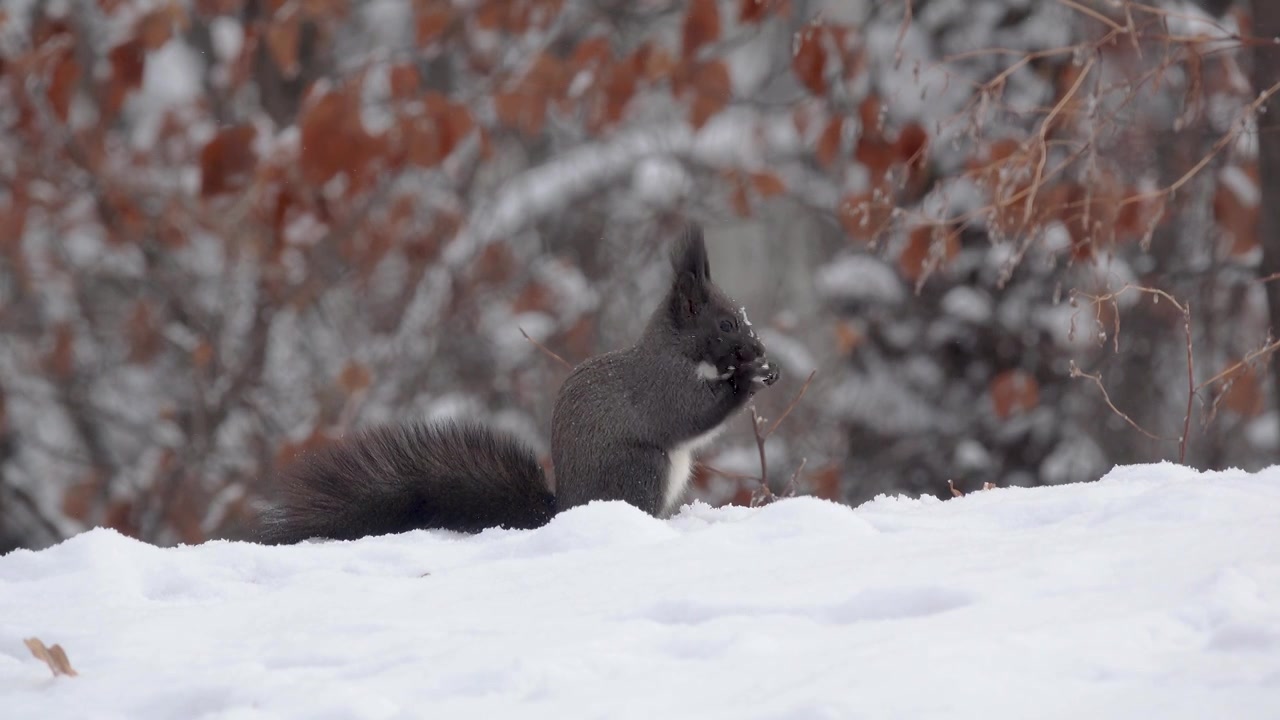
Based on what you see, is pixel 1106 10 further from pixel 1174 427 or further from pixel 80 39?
pixel 80 39

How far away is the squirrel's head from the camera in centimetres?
316

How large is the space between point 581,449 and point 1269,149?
217 cm

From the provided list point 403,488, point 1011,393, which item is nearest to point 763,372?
point 403,488

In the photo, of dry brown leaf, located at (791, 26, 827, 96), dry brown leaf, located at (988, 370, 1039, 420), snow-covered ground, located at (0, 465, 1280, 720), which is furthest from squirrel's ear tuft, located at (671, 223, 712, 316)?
dry brown leaf, located at (988, 370, 1039, 420)

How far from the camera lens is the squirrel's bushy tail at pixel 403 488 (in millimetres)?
2916

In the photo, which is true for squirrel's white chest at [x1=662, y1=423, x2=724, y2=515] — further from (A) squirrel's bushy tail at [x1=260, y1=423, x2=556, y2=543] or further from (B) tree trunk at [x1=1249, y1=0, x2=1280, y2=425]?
(B) tree trunk at [x1=1249, y1=0, x2=1280, y2=425]

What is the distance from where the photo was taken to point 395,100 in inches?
217

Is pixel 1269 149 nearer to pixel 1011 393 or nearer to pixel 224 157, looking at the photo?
pixel 1011 393

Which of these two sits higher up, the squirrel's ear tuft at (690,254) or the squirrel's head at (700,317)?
the squirrel's ear tuft at (690,254)

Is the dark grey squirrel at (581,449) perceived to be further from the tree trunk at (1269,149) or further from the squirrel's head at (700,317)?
the tree trunk at (1269,149)

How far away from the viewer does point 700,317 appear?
3.20 meters

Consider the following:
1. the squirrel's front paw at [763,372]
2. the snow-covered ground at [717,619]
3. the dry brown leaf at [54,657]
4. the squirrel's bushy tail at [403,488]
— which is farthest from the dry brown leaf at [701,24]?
the dry brown leaf at [54,657]

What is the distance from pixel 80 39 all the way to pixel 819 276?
342 cm

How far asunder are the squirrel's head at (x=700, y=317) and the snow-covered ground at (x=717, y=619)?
2.98 ft
